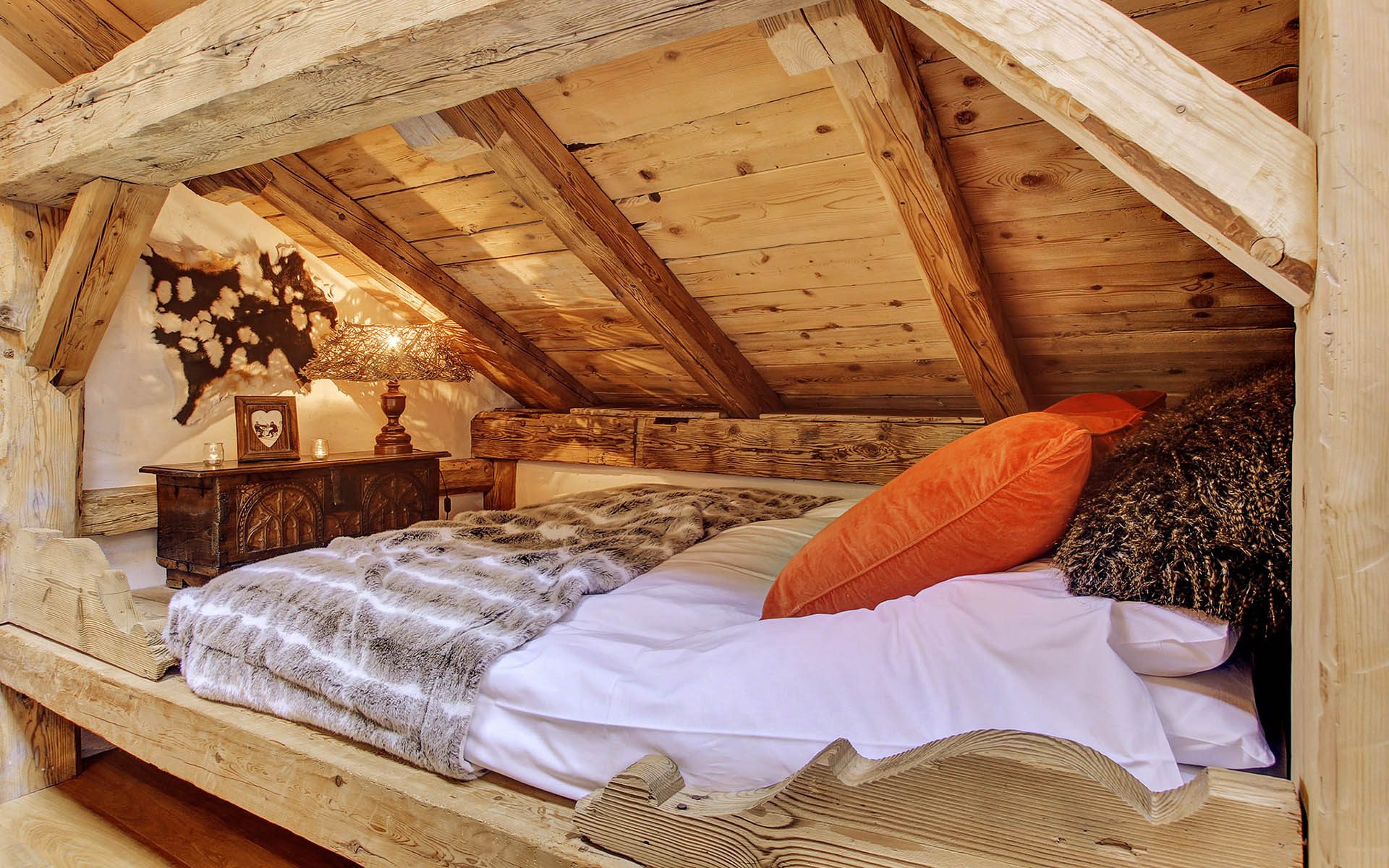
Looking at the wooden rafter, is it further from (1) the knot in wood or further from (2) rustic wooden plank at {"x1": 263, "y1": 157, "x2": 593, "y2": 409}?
(2) rustic wooden plank at {"x1": 263, "y1": 157, "x2": 593, "y2": 409}

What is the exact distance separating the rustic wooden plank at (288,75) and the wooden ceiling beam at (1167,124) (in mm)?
317

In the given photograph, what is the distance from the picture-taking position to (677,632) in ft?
4.08

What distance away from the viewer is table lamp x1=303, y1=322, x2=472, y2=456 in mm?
2600

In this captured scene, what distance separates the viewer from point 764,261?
2.34 meters

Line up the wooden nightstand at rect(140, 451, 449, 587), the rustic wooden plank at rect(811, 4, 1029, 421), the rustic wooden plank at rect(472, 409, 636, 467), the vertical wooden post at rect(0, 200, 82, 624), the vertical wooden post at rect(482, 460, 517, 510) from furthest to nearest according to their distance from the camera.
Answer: the vertical wooden post at rect(482, 460, 517, 510) < the rustic wooden plank at rect(472, 409, 636, 467) < the wooden nightstand at rect(140, 451, 449, 587) < the vertical wooden post at rect(0, 200, 82, 624) < the rustic wooden plank at rect(811, 4, 1029, 421)

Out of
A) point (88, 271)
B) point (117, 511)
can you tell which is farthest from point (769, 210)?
point (117, 511)

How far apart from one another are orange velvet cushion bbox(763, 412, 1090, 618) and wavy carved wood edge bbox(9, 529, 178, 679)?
1.29 m

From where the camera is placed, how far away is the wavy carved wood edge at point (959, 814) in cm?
75

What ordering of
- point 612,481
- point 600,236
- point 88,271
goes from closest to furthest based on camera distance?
point 88,271
point 600,236
point 612,481

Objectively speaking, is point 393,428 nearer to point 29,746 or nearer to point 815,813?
point 29,746

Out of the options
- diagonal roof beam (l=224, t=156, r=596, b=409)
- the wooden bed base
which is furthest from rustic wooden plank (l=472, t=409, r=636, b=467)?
the wooden bed base

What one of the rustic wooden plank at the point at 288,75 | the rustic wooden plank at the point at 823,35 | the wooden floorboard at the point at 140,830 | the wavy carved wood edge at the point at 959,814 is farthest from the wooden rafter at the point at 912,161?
the wooden floorboard at the point at 140,830

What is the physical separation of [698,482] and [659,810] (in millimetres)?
2247

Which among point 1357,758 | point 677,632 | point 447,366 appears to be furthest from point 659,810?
point 447,366
